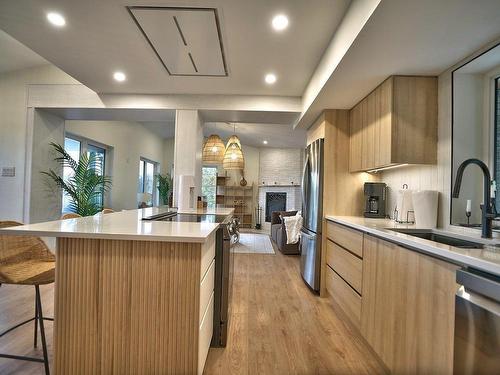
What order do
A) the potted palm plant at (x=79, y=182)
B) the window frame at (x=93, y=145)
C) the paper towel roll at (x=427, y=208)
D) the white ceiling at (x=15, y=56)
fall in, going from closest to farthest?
the paper towel roll at (x=427, y=208)
the white ceiling at (x=15, y=56)
the potted palm plant at (x=79, y=182)
the window frame at (x=93, y=145)

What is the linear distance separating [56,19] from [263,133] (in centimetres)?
539

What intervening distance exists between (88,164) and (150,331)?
137 inches

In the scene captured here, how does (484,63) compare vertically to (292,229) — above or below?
above

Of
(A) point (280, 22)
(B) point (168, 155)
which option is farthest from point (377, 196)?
(B) point (168, 155)

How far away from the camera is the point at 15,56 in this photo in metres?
3.33

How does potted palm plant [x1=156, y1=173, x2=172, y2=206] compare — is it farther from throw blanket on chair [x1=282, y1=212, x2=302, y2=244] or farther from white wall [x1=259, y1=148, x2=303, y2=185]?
throw blanket on chair [x1=282, y1=212, x2=302, y2=244]

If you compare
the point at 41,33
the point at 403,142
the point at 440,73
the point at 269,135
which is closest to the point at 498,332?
the point at 403,142

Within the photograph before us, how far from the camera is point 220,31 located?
214 cm

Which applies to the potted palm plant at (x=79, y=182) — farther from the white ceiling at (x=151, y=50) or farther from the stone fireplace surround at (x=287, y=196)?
the stone fireplace surround at (x=287, y=196)

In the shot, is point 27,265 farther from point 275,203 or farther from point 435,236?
point 275,203

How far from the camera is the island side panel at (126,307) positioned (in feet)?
4.34

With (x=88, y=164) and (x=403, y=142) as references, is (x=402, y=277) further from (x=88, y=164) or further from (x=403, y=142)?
(x=88, y=164)

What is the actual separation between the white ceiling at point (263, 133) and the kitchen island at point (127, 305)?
16.8 feet

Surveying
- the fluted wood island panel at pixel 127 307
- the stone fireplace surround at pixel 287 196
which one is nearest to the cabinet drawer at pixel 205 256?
the fluted wood island panel at pixel 127 307
